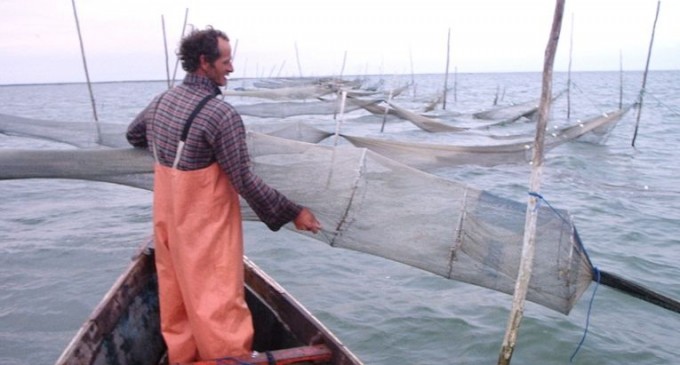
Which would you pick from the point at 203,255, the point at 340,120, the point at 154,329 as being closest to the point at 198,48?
the point at 203,255

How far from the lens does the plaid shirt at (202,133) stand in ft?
7.53

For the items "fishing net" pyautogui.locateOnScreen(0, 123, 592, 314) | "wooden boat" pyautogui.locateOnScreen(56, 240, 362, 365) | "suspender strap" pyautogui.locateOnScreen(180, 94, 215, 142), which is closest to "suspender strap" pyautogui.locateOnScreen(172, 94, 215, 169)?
"suspender strap" pyautogui.locateOnScreen(180, 94, 215, 142)

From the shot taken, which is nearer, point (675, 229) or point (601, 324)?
point (601, 324)

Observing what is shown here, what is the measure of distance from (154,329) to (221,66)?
1849 mm

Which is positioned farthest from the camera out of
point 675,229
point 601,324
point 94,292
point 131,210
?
point 131,210

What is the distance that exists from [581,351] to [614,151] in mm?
13052

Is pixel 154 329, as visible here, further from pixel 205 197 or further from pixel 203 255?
pixel 205 197

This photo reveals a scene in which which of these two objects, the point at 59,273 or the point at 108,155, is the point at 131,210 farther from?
the point at 108,155

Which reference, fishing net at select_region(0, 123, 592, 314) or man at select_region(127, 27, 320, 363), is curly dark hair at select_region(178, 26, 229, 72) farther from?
fishing net at select_region(0, 123, 592, 314)

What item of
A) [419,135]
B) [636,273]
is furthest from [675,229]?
[419,135]

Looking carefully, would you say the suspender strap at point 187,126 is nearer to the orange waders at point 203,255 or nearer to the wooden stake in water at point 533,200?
the orange waders at point 203,255

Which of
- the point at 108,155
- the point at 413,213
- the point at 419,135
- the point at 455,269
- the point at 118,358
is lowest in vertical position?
the point at 419,135

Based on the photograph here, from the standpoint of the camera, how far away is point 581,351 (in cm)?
488

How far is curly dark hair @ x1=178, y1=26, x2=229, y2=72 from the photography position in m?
2.38
